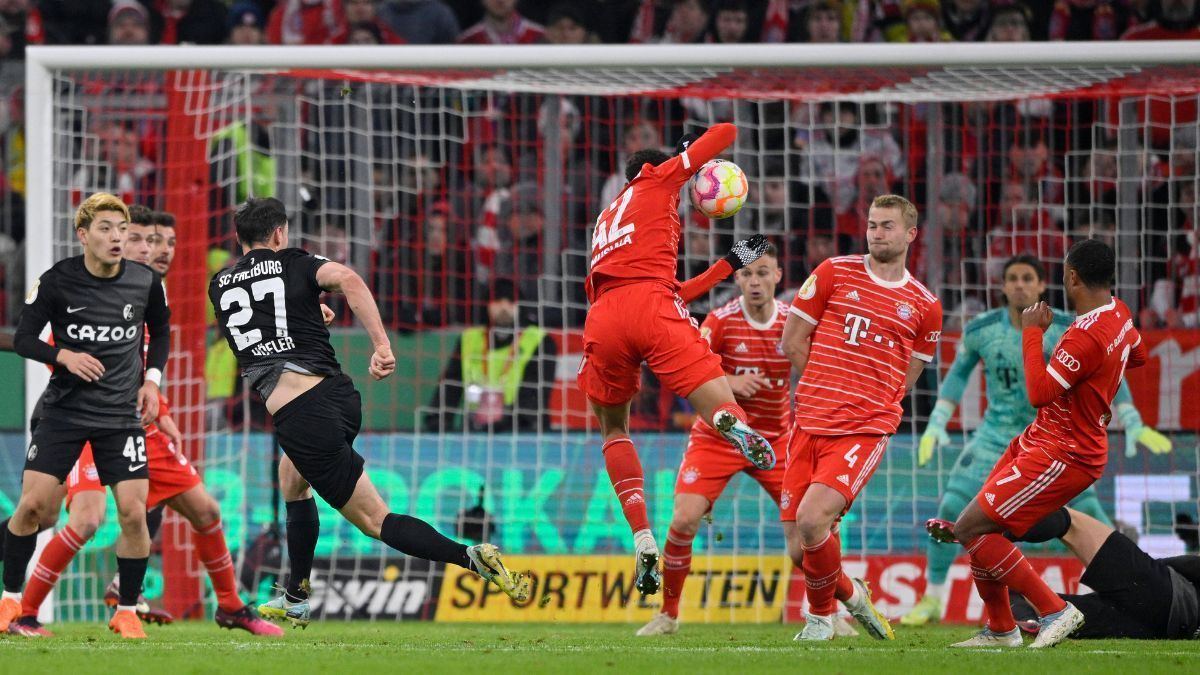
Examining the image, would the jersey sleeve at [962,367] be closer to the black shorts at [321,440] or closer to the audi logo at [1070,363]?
the audi logo at [1070,363]

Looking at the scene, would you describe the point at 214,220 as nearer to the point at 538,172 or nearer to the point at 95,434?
the point at 538,172

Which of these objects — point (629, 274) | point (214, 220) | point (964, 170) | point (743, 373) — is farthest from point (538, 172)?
point (629, 274)

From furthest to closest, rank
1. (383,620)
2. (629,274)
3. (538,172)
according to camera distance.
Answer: (538,172)
(383,620)
(629,274)

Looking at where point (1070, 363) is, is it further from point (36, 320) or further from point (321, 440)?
point (36, 320)

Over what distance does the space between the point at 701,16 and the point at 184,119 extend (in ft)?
16.9

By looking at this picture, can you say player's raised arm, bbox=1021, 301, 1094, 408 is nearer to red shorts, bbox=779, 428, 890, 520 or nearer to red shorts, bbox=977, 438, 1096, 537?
red shorts, bbox=977, 438, 1096, 537

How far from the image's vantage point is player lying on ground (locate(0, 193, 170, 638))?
7574 mm

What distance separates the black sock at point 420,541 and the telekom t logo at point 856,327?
2123 mm

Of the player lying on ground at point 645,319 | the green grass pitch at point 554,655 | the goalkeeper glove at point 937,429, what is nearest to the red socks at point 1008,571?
the green grass pitch at point 554,655

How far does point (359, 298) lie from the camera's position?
22.3ft

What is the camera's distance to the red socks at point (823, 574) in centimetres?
723

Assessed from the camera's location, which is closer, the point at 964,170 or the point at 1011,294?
the point at 1011,294

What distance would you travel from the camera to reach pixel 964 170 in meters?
11.9

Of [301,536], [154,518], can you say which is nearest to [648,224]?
[301,536]
